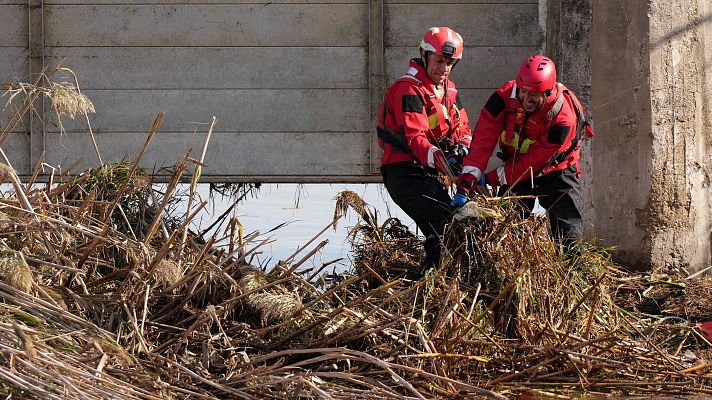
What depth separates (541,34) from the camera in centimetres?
789

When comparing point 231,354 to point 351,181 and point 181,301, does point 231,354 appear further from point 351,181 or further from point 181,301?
point 351,181

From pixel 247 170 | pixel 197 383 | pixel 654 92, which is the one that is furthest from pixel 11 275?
pixel 654 92

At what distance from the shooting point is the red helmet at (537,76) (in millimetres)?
6090

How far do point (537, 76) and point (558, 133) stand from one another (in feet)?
1.21

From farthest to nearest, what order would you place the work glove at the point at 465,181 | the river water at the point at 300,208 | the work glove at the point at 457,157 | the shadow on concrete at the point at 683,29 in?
the river water at the point at 300,208, the shadow on concrete at the point at 683,29, the work glove at the point at 457,157, the work glove at the point at 465,181

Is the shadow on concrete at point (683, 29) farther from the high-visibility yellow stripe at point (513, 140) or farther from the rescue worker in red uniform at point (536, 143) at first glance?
the high-visibility yellow stripe at point (513, 140)

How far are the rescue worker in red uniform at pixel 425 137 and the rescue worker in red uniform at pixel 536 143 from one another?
0.23m

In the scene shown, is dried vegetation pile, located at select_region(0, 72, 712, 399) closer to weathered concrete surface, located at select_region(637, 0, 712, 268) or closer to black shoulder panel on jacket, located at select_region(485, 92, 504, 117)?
black shoulder panel on jacket, located at select_region(485, 92, 504, 117)

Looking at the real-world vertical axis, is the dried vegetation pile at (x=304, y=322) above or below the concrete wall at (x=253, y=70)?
below

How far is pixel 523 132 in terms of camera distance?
6.35 m

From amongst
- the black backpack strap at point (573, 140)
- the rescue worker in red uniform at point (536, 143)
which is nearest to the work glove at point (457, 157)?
the rescue worker in red uniform at point (536, 143)

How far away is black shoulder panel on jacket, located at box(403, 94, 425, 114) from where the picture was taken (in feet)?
20.9

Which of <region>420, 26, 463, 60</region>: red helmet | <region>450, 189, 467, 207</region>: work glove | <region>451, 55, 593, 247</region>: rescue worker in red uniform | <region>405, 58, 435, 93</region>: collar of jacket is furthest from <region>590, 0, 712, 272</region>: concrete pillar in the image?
<region>450, 189, 467, 207</region>: work glove

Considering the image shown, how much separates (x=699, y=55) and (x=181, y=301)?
12.7ft
